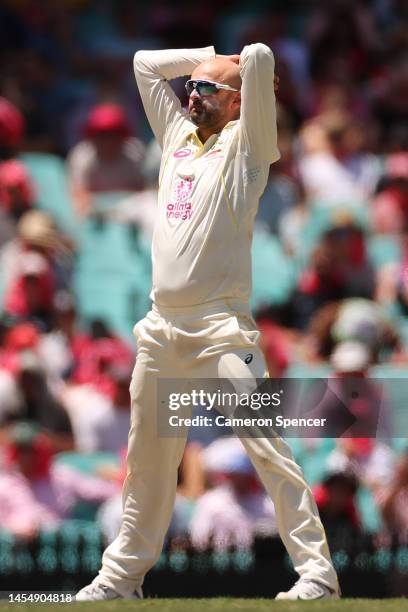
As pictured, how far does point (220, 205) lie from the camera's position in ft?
25.5

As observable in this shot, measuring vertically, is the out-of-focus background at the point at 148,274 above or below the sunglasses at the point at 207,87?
below

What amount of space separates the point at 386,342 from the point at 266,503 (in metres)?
1.59

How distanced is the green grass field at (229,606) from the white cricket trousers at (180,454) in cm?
22

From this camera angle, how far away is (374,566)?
9.09 meters

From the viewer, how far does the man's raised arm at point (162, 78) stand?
8.24 m

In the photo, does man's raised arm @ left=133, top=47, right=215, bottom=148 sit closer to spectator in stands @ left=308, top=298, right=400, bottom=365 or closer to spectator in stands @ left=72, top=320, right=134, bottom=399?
spectator in stands @ left=308, top=298, right=400, bottom=365

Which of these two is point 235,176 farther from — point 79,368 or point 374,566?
point 79,368

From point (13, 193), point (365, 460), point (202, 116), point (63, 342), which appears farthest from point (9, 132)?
point (202, 116)

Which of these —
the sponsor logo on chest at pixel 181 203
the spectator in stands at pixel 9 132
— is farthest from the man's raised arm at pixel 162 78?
the spectator in stands at pixel 9 132

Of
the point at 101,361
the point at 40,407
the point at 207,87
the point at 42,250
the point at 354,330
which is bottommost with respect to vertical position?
the point at 40,407

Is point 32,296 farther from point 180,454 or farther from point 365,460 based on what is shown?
point 180,454

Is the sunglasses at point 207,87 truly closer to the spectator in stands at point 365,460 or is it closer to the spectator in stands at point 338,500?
the spectator in stands at point 338,500

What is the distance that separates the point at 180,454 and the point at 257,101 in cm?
143

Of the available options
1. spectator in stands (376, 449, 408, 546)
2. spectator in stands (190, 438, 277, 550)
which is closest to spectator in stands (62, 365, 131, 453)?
spectator in stands (190, 438, 277, 550)
